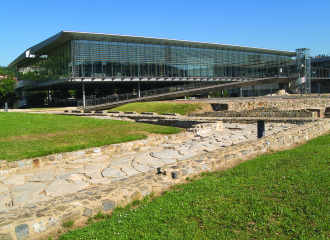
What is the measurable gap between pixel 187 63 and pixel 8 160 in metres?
45.7

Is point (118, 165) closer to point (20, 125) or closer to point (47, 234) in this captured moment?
point (47, 234)

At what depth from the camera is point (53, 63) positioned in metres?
46.6

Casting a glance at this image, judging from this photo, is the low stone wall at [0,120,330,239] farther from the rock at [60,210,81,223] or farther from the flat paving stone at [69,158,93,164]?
the flat paving stone at [69,158,93,164]

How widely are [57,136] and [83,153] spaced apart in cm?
223

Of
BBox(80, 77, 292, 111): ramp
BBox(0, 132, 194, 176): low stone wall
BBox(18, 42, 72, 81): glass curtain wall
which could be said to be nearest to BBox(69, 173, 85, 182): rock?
BBox(0, 132, 194, 176): low stone wall

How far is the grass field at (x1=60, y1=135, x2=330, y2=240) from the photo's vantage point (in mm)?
3547

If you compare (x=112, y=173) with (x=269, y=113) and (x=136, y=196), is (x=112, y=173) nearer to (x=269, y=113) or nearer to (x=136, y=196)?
(x=136, y=196)

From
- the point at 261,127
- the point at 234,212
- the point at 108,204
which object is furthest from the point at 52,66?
the point at 234,212

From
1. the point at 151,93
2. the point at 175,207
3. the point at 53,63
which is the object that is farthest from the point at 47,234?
the point at 53,63

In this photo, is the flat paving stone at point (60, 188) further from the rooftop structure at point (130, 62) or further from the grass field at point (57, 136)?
the rooftop structure at point (130, 62)

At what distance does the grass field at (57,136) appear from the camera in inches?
346

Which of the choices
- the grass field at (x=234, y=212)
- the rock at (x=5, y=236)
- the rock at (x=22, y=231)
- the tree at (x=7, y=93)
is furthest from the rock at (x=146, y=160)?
the tree at (x=7, y=93)

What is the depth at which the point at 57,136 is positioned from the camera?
10695 millimetres

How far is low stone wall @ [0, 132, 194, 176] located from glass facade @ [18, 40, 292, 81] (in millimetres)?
32197
